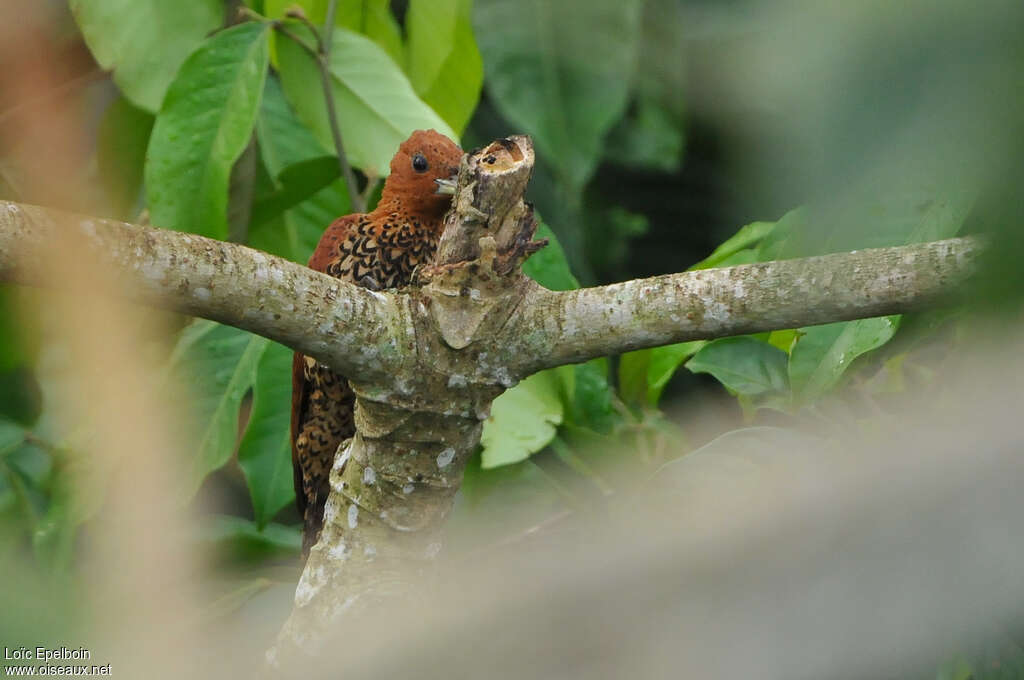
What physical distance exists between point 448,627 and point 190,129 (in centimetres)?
184

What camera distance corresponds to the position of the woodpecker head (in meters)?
2.16

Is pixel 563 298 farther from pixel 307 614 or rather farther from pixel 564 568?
pixel 564 568

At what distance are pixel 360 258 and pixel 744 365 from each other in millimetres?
754

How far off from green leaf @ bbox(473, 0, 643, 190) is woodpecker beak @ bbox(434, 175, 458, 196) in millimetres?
231

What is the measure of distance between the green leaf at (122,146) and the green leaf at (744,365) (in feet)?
4.27

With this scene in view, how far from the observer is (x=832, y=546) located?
30cm

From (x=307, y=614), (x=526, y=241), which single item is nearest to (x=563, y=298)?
(x=526, y=241)

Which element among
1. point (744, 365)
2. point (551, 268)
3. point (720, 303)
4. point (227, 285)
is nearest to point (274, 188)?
point (551, 268)

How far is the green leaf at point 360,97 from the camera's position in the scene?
2.18 metres

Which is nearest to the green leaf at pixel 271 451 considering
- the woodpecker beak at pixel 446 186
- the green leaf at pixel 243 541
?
the green leaf at pixel 243 541

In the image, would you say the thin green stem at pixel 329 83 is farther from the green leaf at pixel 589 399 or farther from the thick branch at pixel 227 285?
the thick branch at pixel 227 285

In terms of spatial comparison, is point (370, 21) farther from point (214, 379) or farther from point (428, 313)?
point (428, 313)

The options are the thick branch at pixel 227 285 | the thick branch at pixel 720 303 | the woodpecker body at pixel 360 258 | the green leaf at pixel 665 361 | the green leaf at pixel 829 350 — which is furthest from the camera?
the woodpecker body at pixel 360 258

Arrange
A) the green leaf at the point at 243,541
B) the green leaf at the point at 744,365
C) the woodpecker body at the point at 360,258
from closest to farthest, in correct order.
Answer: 1. the green leaf at the point at 744,365
2. the woodpecker body at the point at 360,258
3. the green leaf at the point at 243,541
